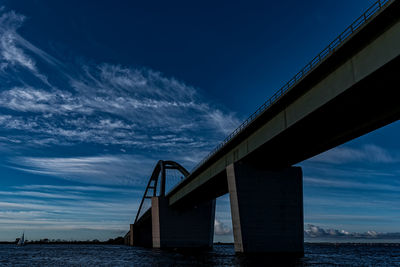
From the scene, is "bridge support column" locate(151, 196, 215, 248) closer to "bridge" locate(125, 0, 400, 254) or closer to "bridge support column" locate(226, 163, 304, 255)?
"bridge" locate(125, 0, 400, 254)

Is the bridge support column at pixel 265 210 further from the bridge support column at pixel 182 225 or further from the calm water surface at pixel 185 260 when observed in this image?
the bridge support column at pixel 182 225

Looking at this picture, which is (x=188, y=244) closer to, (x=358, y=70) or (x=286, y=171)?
(x=286, y=171)

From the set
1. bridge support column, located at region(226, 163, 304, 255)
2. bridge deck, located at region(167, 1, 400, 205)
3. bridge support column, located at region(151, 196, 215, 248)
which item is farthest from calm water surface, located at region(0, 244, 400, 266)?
bridge support column, located at region(151, 196, 215, 248)

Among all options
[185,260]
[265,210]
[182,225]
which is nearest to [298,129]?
[265,210]

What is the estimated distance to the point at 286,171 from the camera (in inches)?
1453

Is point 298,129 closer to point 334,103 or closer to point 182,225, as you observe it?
point 334,103

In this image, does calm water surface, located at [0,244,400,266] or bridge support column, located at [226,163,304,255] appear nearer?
calm water surface, located at [0,244,400,266]

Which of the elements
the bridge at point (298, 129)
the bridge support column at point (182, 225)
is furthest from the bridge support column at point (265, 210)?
the bridge support column at point (182, 225)

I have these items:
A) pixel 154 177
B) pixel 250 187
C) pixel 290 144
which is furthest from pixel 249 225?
pixel 154 177

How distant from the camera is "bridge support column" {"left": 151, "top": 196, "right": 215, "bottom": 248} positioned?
238ft

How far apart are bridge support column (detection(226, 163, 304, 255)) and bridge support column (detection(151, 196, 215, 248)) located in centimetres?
4034

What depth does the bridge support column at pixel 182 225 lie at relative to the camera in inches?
2857

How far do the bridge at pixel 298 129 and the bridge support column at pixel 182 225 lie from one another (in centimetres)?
1896

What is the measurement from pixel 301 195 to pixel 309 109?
15.7 meters
